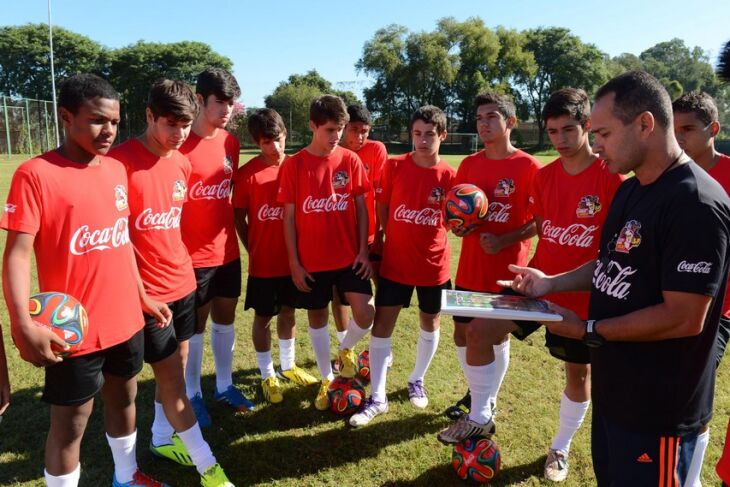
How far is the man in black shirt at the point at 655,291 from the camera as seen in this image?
179 cm

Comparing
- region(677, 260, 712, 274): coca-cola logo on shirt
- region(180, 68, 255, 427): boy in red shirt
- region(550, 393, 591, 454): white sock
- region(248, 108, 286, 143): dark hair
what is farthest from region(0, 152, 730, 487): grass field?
region(248, 108, 286, 143): dark hair

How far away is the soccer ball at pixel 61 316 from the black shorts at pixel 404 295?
2.32m

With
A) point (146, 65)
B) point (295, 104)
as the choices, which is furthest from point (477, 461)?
point (146, 65)

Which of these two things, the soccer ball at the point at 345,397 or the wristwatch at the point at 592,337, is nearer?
the wristwatch at the point at 592,337

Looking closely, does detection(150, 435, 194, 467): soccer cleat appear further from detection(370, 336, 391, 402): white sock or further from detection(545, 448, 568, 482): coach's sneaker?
detection(545, 448, 568, 482): coach's sneaker

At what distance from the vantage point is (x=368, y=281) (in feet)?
13.8

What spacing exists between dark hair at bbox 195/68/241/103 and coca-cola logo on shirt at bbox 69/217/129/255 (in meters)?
1.42

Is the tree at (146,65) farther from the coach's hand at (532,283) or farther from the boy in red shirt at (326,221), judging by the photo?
the coach's hand at (532,283)

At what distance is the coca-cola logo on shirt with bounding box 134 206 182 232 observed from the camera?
3110 millimetres

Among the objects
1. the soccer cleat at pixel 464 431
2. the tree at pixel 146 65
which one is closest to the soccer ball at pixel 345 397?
the soccer cleat at pixel 464 431

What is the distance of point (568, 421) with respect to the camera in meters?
3.38

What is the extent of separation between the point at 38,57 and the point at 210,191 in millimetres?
73604

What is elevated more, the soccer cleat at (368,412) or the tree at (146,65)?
the tree at (146,65)

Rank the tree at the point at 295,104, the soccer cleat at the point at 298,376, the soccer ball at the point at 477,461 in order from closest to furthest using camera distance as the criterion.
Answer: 1. the soccer ball at the point at 477,461
2. the soccer cleat at the point at 298,376
3. the tree at the point at 295,104
